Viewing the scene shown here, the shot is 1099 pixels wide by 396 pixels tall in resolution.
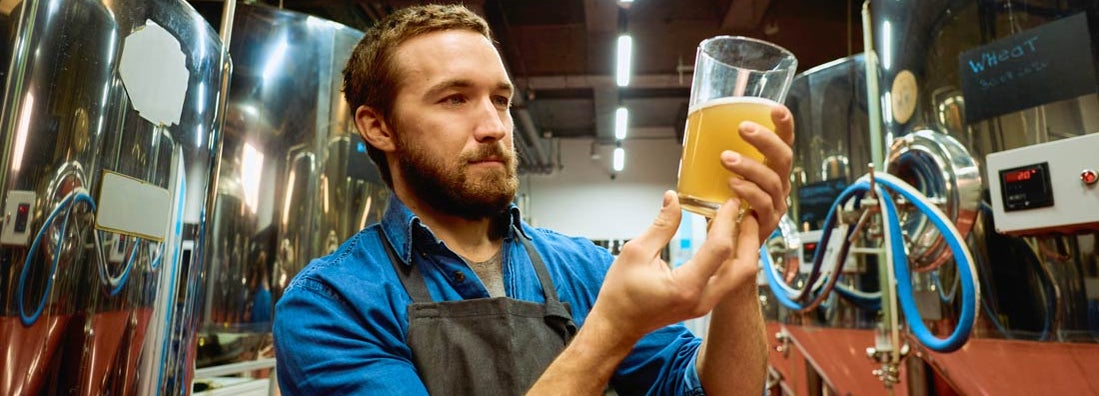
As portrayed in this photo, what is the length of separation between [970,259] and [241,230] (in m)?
2.25

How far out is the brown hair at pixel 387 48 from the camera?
52.6 inches

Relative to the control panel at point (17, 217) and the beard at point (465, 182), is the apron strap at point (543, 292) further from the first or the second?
the control panel at point (17, 217)

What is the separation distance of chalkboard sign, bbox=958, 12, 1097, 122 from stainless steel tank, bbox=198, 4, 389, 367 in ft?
6.10

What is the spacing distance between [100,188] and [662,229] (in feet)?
3.44

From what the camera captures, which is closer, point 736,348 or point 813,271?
point 736,348

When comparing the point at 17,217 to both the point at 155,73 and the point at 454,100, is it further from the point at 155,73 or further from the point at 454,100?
the point at 454,100

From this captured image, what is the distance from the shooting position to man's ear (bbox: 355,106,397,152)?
4.45ft

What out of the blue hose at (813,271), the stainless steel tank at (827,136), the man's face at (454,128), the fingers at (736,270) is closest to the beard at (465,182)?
the man's face at (454,128)

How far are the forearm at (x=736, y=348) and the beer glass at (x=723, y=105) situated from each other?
0.72 ft

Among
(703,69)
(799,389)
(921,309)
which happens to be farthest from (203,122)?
(799,389)

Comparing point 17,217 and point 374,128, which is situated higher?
point 374,128

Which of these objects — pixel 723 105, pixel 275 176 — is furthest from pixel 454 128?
pixel 275 176

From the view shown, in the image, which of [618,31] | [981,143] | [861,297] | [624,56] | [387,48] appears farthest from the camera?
[618,31]

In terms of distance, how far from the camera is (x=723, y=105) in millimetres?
819
